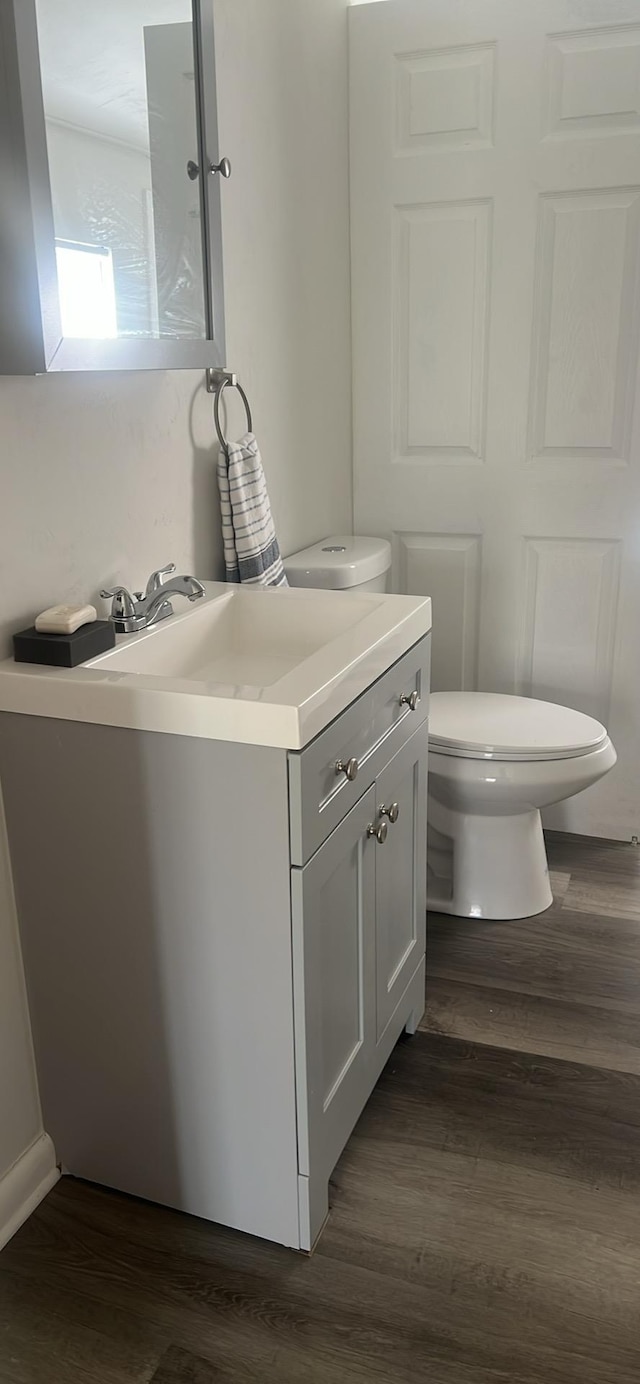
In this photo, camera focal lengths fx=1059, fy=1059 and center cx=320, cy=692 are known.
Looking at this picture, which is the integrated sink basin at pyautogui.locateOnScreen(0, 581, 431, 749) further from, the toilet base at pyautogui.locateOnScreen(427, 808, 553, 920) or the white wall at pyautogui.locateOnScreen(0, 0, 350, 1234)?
the toilet base at pyautogui.locateOnScreen(427, 808, 553, 920)

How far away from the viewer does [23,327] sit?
4.11 ft

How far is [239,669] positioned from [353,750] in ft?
1.08

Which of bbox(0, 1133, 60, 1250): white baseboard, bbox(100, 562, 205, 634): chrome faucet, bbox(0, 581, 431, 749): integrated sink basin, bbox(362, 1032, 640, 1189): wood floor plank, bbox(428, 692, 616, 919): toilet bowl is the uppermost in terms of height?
bbox(100, 562, 205, 634): chrome faucet

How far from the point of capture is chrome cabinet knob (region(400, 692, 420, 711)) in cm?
166

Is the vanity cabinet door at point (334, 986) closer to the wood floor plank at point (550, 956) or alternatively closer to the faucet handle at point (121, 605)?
the faucet handle at point (121, 605)

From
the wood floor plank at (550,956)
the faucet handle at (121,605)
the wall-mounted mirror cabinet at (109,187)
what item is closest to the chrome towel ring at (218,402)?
the wall-mounted mirror cabinet at (109,187)

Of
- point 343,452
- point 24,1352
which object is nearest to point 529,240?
point 343,452

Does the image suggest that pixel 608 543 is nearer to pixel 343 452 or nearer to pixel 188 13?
pixel 343 452

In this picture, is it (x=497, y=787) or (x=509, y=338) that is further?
(x=509, y=338)

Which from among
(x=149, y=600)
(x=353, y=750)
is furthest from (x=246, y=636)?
(x=353, y=750)

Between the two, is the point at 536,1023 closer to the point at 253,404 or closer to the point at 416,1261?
the point at 416,1261

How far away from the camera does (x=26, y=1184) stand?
1553mm

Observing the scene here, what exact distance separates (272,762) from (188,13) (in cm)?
115

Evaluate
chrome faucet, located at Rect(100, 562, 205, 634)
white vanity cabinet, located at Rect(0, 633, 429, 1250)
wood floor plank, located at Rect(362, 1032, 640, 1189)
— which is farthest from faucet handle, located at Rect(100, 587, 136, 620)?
wood floor plank, located at Rect(362, 1032, 640, 1189)
